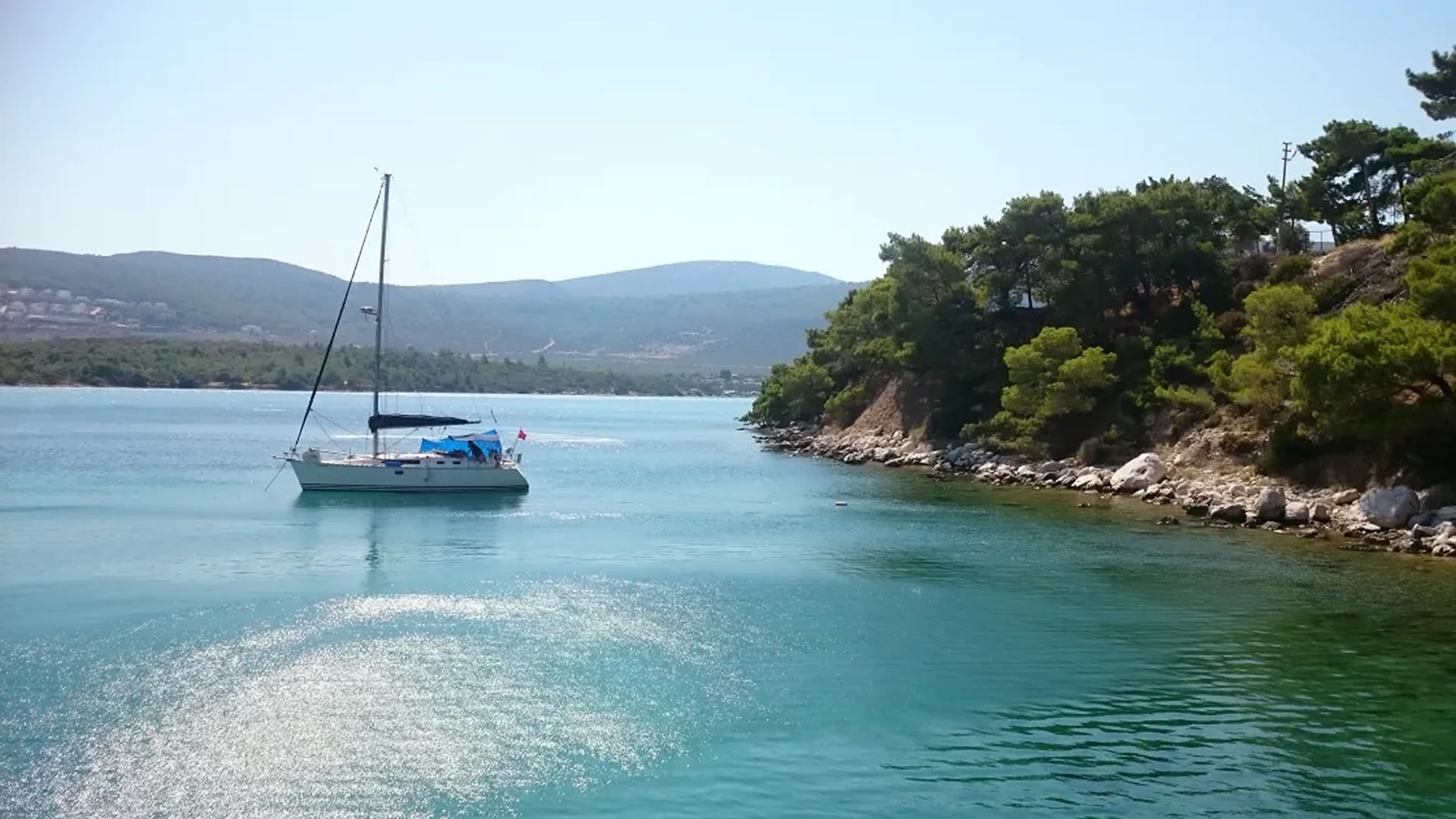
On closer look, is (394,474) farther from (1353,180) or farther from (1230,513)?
(1353,180)

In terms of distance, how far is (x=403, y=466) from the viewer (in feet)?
168

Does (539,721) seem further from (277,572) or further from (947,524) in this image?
(947,524)

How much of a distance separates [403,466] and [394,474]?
0.51 metres

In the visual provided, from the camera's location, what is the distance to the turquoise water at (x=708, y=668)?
53.3 ft

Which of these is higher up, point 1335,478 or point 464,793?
point 1335,478

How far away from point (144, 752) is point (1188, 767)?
1560 centimetres

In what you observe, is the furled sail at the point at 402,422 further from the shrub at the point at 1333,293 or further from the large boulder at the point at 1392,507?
the shrub at the point at 1333,293

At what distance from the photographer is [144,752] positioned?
17.2 meters

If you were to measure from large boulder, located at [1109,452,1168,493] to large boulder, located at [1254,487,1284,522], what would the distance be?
9054 mm

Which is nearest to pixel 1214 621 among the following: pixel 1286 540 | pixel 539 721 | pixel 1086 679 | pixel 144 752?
pixel 1086 679

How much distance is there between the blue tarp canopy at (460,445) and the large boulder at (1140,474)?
28.6m

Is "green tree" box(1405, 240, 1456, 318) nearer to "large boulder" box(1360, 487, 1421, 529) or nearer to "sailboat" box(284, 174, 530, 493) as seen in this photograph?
"large boulder" box(1360, 487, 1421, 529)

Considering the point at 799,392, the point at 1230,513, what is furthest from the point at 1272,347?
the point at 799,392

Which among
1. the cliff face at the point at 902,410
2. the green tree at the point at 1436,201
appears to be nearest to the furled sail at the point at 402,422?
the cliff face at the point at 902,410
